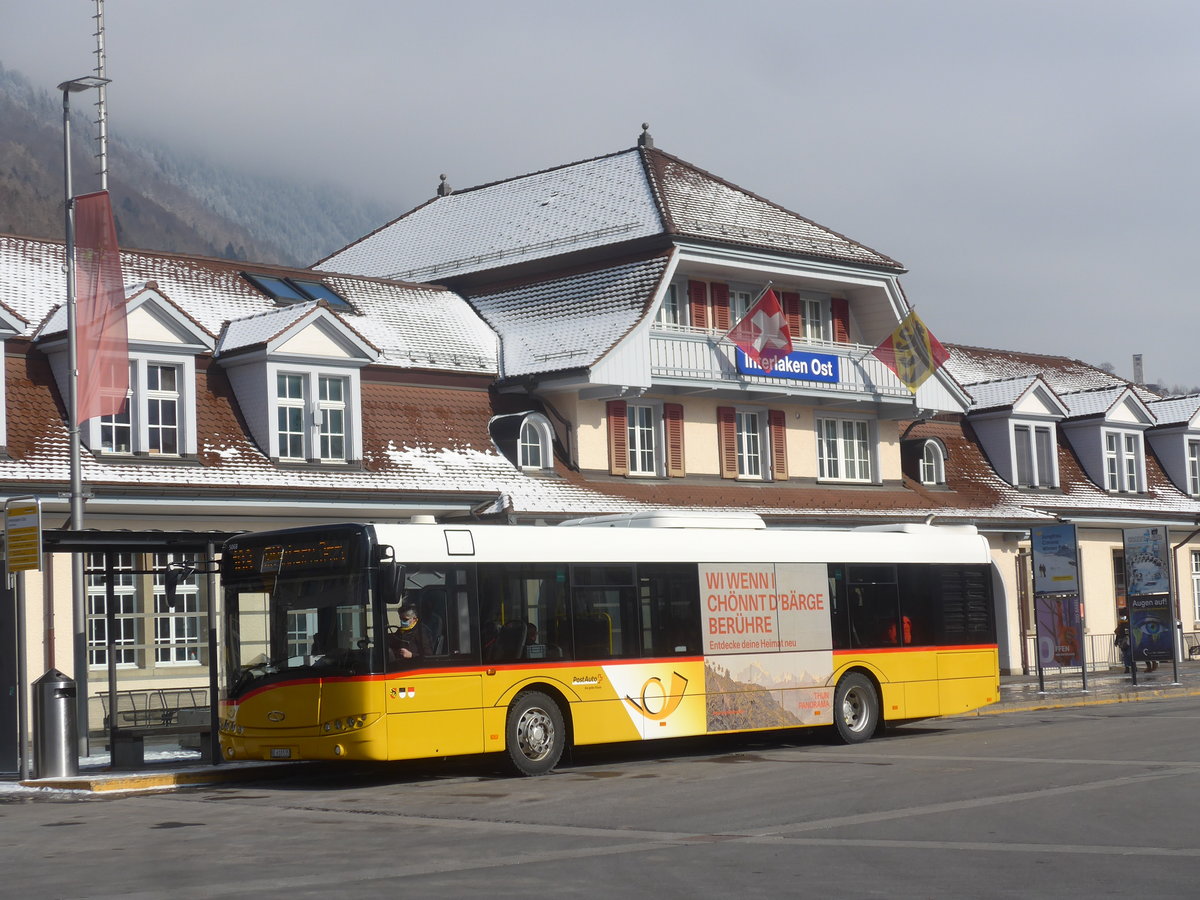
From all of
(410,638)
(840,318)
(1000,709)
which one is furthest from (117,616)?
(840,318)

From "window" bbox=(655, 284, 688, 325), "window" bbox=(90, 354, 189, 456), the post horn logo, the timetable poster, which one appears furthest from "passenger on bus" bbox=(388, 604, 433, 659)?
"window" bbox=(655, 284, 688, 325)

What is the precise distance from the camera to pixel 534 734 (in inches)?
768

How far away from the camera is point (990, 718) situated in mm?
28250

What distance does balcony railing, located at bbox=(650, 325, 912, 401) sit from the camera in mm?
34125

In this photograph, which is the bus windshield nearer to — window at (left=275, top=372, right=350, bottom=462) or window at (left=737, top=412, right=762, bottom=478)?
window at (left=275, top=372, right=350, bottom=462)

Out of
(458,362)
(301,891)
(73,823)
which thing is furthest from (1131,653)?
(301,891)

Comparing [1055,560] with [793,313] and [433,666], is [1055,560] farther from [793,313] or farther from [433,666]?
[433,666]

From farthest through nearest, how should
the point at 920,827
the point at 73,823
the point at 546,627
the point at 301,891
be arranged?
1. the point at 546,627
2. the point at 73,823
3. the point at 920,827
4. the point at 301,891

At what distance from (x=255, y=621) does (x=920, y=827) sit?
27.5ft

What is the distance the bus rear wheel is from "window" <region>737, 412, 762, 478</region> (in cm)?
1769

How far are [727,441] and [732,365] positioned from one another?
1.83 m

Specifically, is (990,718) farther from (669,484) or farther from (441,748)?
(441,748)

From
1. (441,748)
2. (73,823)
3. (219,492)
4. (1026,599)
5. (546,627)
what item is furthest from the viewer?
(1026,599)

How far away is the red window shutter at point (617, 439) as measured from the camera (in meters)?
34.2
